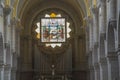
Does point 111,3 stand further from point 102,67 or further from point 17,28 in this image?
point 17,28

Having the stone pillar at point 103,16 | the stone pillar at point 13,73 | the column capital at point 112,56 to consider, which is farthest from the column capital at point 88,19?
the column capital at point 112,56

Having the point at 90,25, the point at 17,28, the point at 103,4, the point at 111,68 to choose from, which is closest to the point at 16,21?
the point at 17,28

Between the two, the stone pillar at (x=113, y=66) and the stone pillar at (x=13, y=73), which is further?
the stone pillar at (x=13, y=73)

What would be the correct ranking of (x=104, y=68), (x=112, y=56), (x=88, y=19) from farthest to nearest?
(x=88, y=19)
(x=104, y=68)
(x=112, y=56)

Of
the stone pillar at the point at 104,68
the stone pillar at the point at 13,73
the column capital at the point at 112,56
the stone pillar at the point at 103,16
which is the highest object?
the stone pillar at the point at 103,16

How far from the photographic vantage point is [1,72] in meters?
35.2

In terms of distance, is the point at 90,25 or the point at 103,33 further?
the point at 90,25

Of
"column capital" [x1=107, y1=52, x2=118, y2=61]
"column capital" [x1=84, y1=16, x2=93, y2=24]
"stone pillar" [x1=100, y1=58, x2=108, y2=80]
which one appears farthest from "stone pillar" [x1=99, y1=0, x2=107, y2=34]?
"column capital" [x1=84, y1=16, x2=93, y2=24]

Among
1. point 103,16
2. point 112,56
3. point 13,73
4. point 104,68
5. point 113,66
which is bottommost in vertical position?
point 13,73

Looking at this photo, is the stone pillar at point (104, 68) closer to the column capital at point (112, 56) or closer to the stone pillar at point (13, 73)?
the column capital at point (112, 56)

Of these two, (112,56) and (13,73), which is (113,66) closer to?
(112,56)

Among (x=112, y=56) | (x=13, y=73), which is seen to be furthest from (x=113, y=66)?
(x=13, y=73)

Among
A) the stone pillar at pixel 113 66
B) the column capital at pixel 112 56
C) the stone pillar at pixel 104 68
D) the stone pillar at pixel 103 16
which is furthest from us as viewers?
the stone pillar at pixel 104 68

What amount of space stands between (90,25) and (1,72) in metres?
13.6
